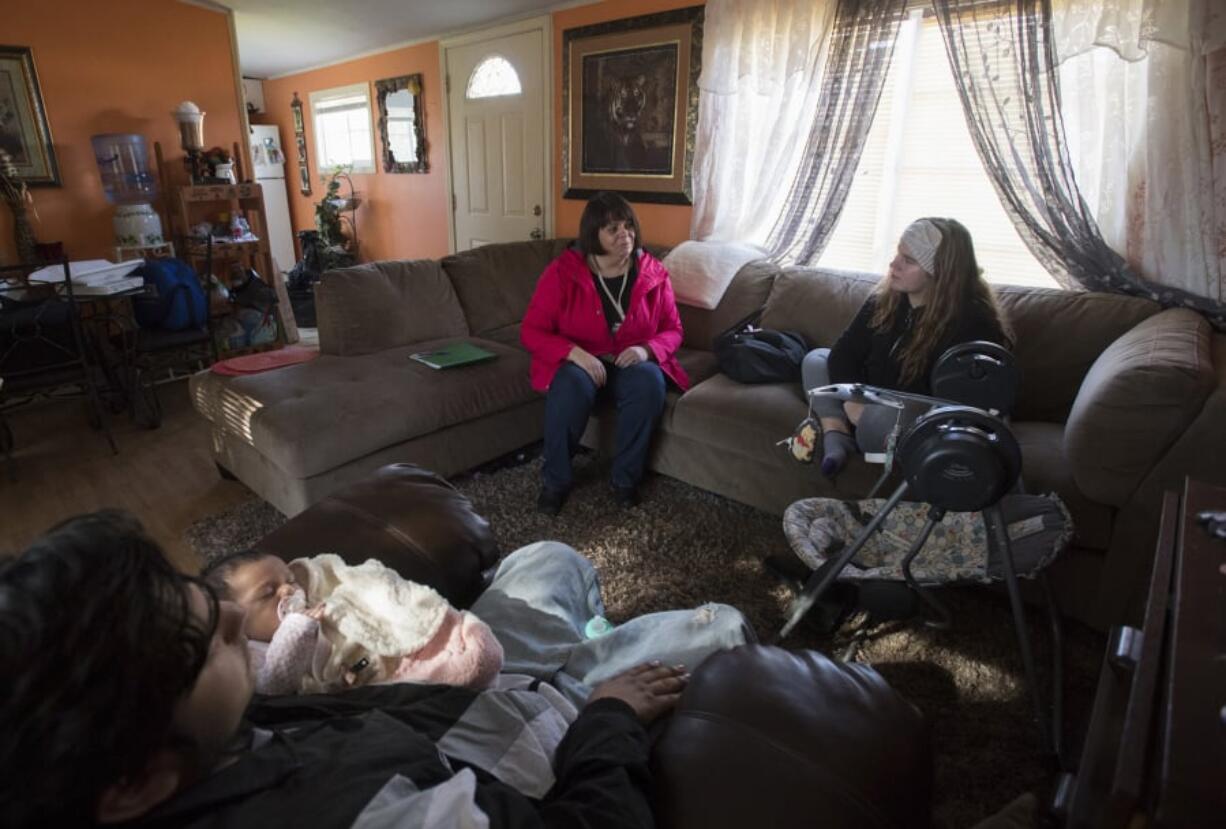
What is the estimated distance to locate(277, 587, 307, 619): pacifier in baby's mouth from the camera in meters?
1.04

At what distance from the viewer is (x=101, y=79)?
4102 millimetres

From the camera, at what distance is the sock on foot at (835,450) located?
1964mm

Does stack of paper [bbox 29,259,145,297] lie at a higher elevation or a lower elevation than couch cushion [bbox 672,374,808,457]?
higher

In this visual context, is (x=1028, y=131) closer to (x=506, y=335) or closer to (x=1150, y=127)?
(x=1150, y=127)

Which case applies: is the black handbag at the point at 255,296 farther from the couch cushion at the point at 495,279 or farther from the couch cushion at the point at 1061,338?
the couch cushion at the point at 1061,338

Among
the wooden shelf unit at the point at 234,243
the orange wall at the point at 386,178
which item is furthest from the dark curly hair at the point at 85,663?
the orange wall at the point at 386,178

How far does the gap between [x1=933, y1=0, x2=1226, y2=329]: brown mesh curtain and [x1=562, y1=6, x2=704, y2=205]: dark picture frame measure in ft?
4.26

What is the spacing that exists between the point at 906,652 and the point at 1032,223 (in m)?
1.77

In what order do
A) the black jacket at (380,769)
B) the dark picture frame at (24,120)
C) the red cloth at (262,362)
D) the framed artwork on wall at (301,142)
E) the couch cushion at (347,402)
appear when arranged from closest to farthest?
the black jacket at (380,769) → the couch cushion at (347,402) → the red cloth at (262,362) → the dark picture frame at (24,120) → the framed artwork on wall at (301,142)

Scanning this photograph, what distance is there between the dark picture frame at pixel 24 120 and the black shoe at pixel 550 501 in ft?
12.7

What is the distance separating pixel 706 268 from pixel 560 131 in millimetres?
1766

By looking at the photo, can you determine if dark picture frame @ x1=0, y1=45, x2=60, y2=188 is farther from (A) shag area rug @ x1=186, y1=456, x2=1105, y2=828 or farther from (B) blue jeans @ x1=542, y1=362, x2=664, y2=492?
(B) blue jeans @ x1=542, y1=362, x2=664, y2=492

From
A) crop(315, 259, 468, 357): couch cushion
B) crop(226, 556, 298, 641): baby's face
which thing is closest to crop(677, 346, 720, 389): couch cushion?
crop(315, 259, 468, 357): couch cushion

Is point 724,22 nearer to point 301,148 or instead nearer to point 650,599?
point 650,599
